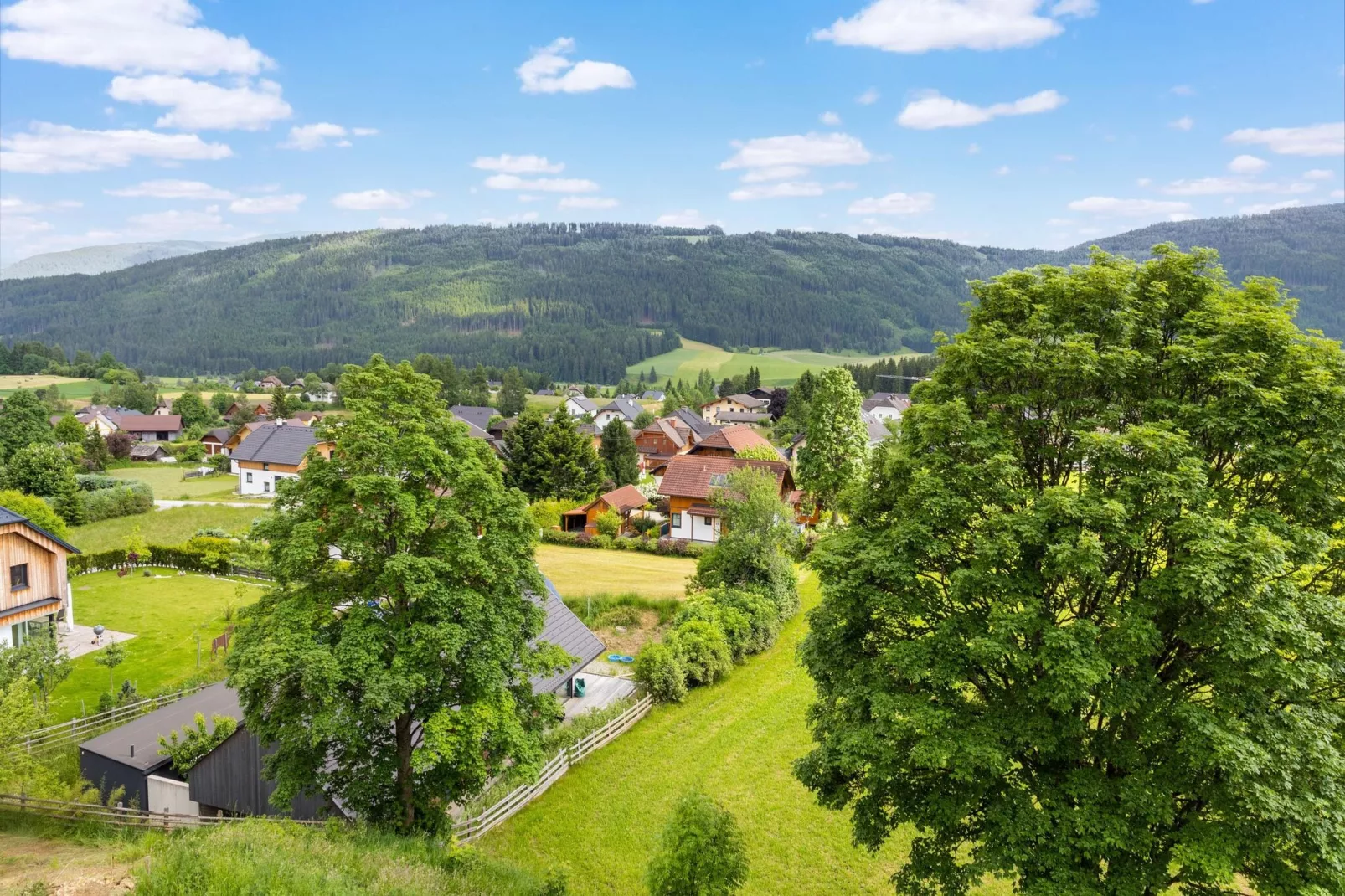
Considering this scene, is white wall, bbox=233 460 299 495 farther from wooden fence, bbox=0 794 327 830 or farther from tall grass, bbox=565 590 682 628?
wooden fence, bbox=0 794 327 830

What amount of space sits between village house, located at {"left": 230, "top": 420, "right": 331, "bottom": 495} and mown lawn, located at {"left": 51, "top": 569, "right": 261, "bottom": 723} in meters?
23.7

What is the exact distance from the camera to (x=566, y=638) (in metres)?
23.1

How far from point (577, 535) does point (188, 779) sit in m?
31.4

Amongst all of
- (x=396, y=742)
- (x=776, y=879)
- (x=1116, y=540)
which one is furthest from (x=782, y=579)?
(x=1116, y=540)

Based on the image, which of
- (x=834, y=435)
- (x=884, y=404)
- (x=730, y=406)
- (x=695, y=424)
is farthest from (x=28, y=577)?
(x=730, y=406)

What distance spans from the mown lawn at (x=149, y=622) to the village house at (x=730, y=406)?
84919 mm

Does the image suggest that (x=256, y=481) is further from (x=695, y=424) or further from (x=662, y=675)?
(x=662, y=675)

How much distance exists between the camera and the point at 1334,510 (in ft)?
34.2

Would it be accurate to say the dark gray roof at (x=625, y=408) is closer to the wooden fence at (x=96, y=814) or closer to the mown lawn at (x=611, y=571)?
the mown lawn at (x=611, y=571)

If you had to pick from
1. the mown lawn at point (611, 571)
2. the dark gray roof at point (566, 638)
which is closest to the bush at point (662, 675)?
the dark gray roof at point (566, 638)

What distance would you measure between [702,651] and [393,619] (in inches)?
576

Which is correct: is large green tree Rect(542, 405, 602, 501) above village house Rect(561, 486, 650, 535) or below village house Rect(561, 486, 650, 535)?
above

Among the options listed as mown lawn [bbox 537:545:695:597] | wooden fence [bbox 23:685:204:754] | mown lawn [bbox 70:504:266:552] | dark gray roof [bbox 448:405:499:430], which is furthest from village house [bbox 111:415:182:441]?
wooden fence [bbox 23:685:204:754]

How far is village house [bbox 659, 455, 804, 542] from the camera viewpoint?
46719mm
